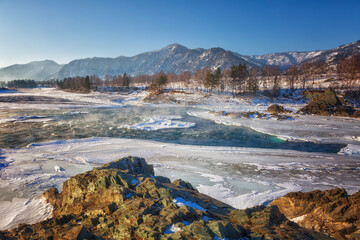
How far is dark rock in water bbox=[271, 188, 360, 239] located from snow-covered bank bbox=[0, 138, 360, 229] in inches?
64.6

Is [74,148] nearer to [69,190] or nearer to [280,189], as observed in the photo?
[69,190]

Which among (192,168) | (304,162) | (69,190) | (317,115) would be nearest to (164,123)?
(192,168)

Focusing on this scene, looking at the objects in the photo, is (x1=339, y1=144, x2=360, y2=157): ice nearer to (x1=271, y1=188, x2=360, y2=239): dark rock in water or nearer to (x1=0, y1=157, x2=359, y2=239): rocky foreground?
(x1=271, y1=188, x2=360, y2=239): dark rock in water

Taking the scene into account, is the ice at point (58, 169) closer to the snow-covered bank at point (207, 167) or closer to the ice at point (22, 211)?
the snow-covered bank at point (207, 167)

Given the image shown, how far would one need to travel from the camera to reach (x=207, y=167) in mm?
11672

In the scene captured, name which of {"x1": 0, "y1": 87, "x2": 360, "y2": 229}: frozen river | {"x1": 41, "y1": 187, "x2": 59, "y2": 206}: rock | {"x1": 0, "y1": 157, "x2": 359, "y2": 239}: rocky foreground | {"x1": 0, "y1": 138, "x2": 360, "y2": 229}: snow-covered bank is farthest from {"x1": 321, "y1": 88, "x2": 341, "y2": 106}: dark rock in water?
{"x1": 41, "y1": 187, "x2": 59, "y2": 206}: rock

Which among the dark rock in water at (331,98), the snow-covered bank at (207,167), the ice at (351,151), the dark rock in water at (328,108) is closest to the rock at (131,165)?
the snow-covered bank at (207,167)

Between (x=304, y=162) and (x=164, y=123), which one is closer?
(x=304, y=162)

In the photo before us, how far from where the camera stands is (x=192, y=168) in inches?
453

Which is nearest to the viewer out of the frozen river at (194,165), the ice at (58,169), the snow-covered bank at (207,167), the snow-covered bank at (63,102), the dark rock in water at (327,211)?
the dark rock in water at (327,211)

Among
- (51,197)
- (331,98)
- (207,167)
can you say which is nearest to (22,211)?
(51,197)

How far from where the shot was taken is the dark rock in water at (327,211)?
4.76 m

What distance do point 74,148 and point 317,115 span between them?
41074 millimetres

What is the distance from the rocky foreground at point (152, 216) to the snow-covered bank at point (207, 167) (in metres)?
2.62
